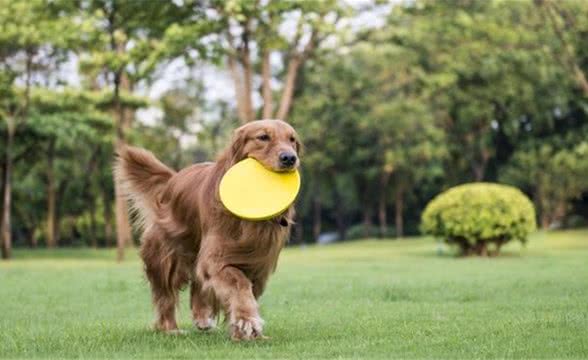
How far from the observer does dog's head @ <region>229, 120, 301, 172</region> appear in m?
7.30

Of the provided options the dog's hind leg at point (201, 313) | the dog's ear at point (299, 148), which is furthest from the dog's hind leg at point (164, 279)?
the dog's ear at point (299, 148)

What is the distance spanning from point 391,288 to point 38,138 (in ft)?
68.4

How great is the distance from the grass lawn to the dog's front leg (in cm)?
13

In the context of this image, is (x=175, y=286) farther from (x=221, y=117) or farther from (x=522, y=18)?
(x=221, y=117)

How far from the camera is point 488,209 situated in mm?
23922

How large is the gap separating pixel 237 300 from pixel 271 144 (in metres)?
1.27

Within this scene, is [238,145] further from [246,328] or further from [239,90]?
[239,90]

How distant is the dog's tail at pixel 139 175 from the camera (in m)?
9.16

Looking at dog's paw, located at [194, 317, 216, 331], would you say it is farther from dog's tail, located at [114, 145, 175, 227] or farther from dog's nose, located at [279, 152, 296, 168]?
dog's nose, located at [279, 152, 296, 168]

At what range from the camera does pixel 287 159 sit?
286 inches

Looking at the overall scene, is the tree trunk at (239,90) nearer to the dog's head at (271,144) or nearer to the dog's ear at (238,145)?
the dog's ear at (238,145)

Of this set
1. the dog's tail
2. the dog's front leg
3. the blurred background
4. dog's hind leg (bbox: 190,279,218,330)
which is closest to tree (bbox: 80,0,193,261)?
the blurred background

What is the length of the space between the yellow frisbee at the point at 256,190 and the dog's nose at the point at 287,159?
125mm

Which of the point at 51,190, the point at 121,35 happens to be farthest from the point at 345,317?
the point at 51,190
